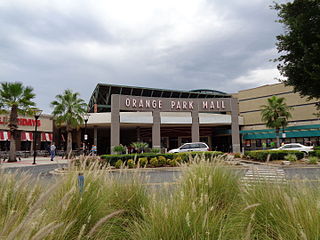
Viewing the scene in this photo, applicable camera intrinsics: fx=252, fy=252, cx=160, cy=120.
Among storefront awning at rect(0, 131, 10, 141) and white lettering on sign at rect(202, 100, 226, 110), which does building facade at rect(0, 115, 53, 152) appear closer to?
storefront awning at rect(0, 131, 10, 141)

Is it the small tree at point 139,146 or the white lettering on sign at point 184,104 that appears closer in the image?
the small tree at point 139,146

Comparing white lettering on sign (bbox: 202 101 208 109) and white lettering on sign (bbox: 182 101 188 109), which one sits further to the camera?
white lettering on sign (bbox: 202 101 208 109)

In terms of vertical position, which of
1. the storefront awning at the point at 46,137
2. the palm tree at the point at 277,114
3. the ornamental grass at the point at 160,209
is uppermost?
the palm tree at the point at 277,114

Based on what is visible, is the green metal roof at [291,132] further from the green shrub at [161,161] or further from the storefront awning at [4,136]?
the storefront awning at [4,136]

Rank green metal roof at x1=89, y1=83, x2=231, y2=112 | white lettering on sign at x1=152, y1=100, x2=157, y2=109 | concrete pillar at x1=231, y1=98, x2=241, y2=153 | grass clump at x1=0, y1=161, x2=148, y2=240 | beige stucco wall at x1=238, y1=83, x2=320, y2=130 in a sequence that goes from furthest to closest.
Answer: green metal roof at x1=89, y1=83, x2=231, y2=112 < beige stucco wall at x1=238, y1=83, x2=320, y2=130 < concrete pillar at x1=231, y1=98, x2=241, y2=153 < white lettering on sign at x1=152, y1=100, x2=157, y2=109 < grass clump at x1=0, y1=161, x2=148, y2=240

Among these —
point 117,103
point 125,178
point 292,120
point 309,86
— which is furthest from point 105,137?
point 125,178

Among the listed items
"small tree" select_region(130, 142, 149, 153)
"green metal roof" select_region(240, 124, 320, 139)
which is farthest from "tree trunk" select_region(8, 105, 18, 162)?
"green metal roof" select_region(240, 124, 320, 139)

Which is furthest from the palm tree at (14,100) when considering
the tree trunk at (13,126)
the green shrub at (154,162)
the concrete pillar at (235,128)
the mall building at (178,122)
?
the concrete pillar at (235,128)

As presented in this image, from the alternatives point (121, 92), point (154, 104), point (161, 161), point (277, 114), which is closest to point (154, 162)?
point (161, 161)

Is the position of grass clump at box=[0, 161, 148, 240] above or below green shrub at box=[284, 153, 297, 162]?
above

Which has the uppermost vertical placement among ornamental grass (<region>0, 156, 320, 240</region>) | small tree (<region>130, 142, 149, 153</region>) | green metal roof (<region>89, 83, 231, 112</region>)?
green metal roof (<region>89, 83, 231, 112</region>)

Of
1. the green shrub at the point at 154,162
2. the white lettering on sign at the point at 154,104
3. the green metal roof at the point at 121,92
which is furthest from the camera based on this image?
the green metal roof at the point at 121,92

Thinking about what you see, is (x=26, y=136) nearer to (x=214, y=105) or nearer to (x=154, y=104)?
(x=154, y=104)

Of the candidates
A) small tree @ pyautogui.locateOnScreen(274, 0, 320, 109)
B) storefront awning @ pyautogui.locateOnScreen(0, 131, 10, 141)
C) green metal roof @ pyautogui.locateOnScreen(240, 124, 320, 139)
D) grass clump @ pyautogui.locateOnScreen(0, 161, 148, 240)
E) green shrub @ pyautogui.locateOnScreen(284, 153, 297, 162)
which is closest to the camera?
grass clump @ pyautogui.locateOnScreen(0, 161, 148, 240)
